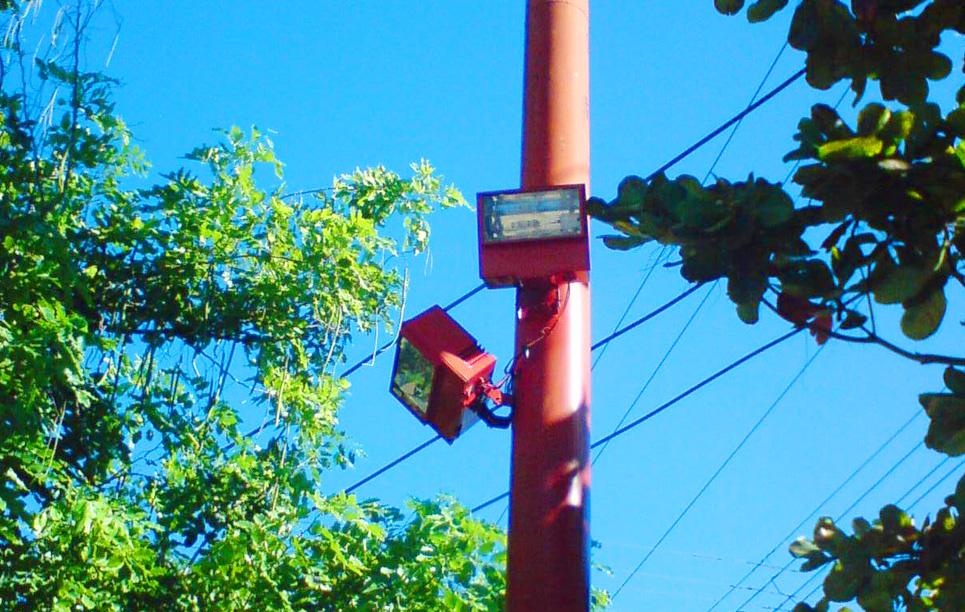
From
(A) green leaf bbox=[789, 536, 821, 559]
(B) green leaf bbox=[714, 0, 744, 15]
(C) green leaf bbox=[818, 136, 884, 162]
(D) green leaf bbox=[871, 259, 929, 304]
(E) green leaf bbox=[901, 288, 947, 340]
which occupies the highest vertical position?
(B) green leaf bbox=[714, 0, 744, 15]

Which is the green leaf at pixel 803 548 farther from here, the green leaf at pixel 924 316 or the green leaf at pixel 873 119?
the green leaf at pixel 873 119

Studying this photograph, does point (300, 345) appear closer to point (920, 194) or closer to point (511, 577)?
point (511, 577)

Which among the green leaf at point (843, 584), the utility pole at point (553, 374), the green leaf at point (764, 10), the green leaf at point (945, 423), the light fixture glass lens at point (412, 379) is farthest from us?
the light fixture glass lens at point (412, 379)

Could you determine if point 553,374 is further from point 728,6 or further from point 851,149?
point 851,149

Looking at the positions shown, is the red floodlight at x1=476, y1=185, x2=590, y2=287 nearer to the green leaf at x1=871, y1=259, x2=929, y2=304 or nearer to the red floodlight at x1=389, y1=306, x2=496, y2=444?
the red floodlight at x1=389, y1=306, x2=496, y2=444

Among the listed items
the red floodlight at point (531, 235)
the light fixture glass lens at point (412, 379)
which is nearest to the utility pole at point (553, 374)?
the red floodlight at point (531, 235)

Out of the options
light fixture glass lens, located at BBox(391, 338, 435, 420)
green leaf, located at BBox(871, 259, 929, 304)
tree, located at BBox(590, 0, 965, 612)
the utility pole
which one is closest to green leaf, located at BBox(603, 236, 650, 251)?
tree, located at BBox(590, 0, 965, 612)

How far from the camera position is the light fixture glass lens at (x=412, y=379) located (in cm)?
468

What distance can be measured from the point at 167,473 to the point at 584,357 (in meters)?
3.46

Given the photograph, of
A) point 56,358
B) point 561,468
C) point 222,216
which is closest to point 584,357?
point 561,468

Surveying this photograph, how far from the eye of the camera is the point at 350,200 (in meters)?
8.49

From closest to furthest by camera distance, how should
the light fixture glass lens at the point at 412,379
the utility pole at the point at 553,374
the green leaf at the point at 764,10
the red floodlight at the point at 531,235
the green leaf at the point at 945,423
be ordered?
the green leaf at the point at 945,423 → the green leaf at the point at 764,10 → the utility pole at the point at 553,374 → the red floodlight at the point at 531,235 → the light fixture glass lens at the point at 412,379

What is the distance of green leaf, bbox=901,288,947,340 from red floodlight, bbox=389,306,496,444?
1.69 m

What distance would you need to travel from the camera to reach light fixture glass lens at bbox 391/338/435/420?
4676 millimetres
